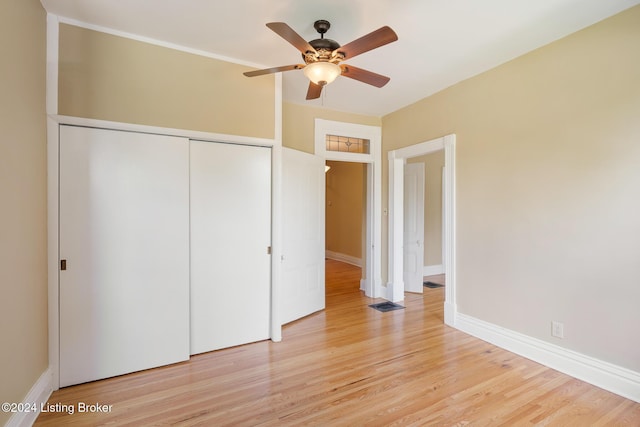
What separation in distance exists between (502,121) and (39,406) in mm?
4468

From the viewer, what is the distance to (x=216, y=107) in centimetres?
Result: 284

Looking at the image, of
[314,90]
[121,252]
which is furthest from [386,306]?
[121,252]

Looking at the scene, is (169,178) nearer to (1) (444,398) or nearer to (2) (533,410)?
(1) (444,398)

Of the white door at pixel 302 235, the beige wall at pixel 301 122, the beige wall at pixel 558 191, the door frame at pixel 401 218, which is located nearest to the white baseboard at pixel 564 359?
the beige wall at pixel 558 191

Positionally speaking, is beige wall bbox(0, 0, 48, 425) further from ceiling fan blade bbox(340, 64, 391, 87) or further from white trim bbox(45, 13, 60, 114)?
ceiling fan blade bbox(340, 64, 391, 87)

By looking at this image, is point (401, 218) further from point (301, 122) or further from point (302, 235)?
point (301, 122)

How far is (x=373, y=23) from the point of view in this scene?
2361 mm

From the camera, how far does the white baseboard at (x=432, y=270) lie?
6207 millimetres

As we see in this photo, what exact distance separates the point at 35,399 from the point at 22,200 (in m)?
1.32

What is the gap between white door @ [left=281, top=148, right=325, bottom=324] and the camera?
141 inches

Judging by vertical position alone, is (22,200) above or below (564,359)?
above

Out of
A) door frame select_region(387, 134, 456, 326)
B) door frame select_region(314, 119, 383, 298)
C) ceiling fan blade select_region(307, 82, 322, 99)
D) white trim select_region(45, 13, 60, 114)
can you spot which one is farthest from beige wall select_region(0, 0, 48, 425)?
door frame select_region(387, 134, 456, 326)

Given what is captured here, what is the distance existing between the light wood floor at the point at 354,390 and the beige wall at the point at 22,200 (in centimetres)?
51

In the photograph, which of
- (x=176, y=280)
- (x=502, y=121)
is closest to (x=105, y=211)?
(x=176, y=280)
